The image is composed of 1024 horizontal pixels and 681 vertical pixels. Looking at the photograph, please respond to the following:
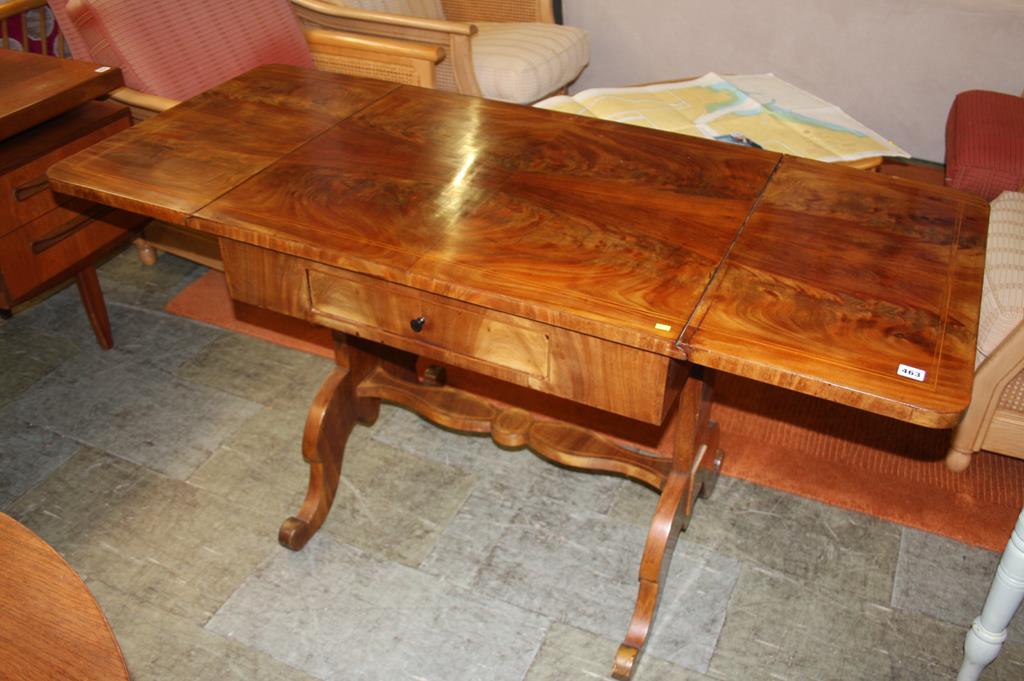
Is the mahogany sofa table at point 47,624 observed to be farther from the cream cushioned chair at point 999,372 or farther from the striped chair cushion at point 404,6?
the striped chair cushion at point 404,6

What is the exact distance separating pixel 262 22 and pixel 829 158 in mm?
1701

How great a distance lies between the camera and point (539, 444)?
2008 millimetres

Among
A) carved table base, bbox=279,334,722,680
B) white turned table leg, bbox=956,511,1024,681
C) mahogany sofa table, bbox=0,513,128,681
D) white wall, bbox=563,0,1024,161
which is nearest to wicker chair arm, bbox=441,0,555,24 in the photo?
white wall, bbox=563,0,1024,161

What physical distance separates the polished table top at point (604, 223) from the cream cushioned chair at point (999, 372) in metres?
0.56

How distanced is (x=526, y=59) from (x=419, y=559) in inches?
76.7

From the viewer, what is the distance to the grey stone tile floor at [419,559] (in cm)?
189

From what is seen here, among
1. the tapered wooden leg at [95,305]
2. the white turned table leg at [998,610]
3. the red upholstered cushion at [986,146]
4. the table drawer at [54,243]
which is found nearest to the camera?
the white turned table leg at [998,610]

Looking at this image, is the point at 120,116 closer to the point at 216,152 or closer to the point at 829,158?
the point at 216,152

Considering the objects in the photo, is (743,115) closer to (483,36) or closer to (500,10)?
(483,36)

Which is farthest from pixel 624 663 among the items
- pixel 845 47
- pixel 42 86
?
pixel 845 47

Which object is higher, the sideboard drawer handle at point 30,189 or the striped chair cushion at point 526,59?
the sideboard drawer handle at point 30,189

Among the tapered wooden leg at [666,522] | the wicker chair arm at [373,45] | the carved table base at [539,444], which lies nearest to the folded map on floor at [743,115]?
the wicker chair arm at [373,45]

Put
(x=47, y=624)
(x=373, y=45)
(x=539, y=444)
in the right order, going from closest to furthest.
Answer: (x=47, y=624)
(x=539, y=444)
(x=373, y=45)

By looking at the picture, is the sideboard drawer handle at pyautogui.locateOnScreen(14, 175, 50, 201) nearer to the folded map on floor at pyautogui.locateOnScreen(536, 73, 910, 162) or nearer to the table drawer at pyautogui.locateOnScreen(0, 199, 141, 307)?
the table drawer at pyautogui.locateOnScreen(0, 199, 141, 307)
